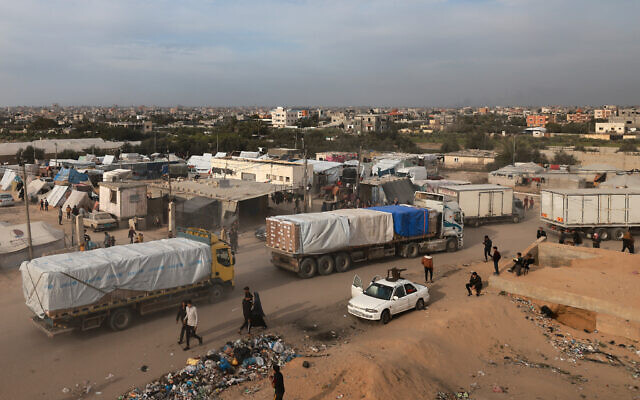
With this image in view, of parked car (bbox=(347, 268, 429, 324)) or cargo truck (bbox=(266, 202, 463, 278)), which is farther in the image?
cargo truck (bbox=(266, 202, 463, 278))

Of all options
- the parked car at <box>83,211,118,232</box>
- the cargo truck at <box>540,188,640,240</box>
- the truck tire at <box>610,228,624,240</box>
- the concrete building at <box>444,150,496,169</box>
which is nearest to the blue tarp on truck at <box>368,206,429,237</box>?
the cargo truck at <box>540,188,640,240</box>

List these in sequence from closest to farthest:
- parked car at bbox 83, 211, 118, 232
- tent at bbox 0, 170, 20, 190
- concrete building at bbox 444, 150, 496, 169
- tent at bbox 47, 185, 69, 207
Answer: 1. parked car at bbox 83, 211, 118, 232
2. tent at bbox 47, 185, 69, 207
3. tent at bbox 0, 170, 20, 190
4. concrete building at bbox 444, 150, 496, 169

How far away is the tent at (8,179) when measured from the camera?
41.7 metres

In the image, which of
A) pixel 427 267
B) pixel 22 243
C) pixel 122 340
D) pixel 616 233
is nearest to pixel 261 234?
pixel 427 267

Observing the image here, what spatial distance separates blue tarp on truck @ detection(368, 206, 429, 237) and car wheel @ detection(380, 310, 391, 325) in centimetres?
645

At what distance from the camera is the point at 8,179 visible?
138 ft

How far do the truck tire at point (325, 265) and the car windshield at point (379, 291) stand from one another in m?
3.74

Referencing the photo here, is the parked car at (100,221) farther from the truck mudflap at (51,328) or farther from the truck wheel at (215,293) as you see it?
the truck mudflap at (51,328)

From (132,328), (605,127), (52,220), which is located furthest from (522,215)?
(605,127)

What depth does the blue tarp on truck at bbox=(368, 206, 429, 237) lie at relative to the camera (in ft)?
64.9

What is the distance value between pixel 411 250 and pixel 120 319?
11.9 m

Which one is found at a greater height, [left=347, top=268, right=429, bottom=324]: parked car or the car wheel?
[left=347, top=268, right=429, bottom=324]: parked car

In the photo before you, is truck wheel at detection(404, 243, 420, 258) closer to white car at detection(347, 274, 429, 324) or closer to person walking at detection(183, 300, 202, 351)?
white car at detection(347, 274, 429, 324)

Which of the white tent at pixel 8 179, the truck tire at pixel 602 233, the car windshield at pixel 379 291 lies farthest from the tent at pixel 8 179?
the truck tire at pixel 602 233
